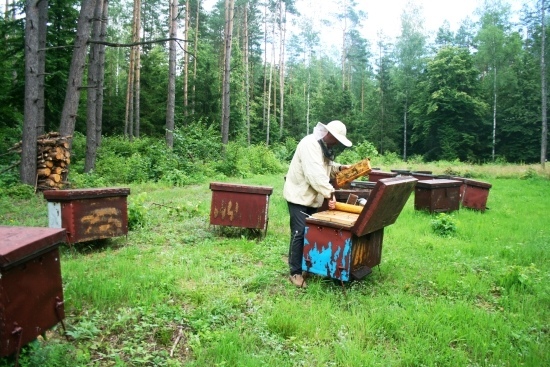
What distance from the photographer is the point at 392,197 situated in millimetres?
4840

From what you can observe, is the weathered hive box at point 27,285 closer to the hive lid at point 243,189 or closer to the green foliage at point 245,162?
the hive lid at point 243,189

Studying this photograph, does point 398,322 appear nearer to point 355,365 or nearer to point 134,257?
point 355,365

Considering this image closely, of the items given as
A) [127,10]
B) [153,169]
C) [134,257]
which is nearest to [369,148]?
[153,169]

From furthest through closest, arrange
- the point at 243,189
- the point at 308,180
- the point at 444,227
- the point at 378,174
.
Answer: the point at 378,174 < the point at 444,227 < the point at 243,189 < the point at 308,180

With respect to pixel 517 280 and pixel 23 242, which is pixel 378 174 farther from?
pixel 23 242

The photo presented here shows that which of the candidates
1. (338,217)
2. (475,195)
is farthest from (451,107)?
(338,217)

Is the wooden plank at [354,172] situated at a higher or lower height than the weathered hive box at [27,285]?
higher

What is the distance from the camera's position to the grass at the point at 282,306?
12.0 feet

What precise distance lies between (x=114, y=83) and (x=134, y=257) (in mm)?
37420

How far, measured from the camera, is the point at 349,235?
4930 millimetres

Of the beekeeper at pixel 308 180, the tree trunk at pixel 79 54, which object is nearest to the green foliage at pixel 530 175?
the beekeeper at pixel 308 180

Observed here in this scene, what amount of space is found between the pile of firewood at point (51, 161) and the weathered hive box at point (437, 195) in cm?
1076

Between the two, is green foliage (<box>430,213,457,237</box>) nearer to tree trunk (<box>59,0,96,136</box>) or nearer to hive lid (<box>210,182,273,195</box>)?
hive lid (<box>210,182,273,195</box>)

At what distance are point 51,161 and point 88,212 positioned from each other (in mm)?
7817
